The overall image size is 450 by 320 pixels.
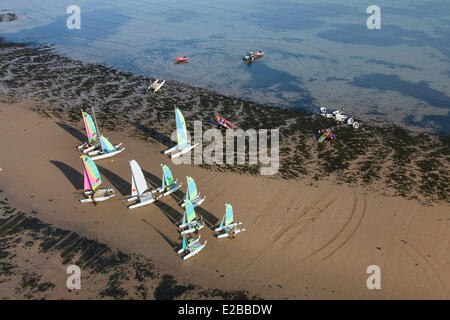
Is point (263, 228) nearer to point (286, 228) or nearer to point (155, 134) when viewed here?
point (286, 228)

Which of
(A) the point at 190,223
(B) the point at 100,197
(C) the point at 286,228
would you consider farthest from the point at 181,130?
(C) the point at 286,228

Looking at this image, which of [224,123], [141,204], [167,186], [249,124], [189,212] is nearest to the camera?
[189,212]

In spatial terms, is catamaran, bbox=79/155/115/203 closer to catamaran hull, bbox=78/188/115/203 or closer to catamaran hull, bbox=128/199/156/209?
catamaran hull, bbox=78/188/115/203

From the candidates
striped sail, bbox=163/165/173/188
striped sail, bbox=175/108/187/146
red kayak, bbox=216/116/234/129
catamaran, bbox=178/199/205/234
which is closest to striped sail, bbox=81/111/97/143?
striped sail, bbox=175/108/187/146

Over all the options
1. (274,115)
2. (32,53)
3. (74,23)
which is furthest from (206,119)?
(74,23)

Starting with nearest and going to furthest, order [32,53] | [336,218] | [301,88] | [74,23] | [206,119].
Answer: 1. [336,218]
2. [206,119]
3. [301,88]
4. [32,53]
5. [74,23]
